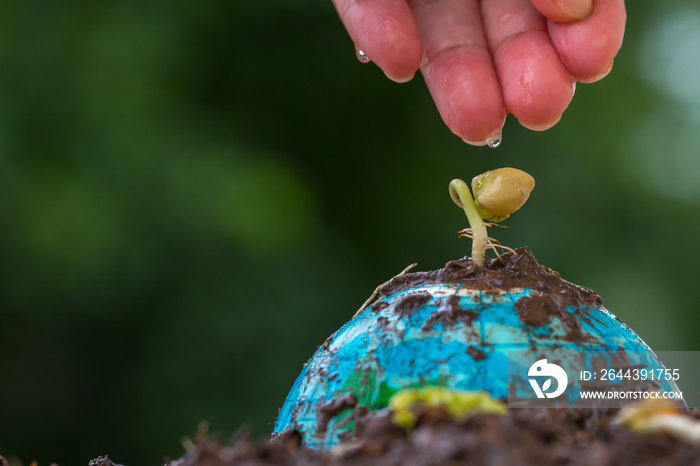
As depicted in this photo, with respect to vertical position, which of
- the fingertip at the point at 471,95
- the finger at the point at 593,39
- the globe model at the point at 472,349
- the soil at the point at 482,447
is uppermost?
the finger at the point at 593,39

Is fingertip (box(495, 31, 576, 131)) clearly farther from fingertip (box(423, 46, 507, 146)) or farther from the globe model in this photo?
the globe model

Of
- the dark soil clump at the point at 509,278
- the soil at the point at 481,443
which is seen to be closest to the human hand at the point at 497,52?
the dark soil clump at the point at 509,278

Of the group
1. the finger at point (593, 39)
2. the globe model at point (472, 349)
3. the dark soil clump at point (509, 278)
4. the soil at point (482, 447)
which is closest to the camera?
the soil at point (482, 447)

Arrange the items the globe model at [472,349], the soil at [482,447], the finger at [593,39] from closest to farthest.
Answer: the soil at [482,447] < the globe model at [472,349] < the finger at [593,39]

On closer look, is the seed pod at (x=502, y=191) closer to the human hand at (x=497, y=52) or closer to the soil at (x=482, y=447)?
the human hand at (x=497, y=52)

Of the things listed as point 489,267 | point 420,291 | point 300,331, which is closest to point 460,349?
point 420,291

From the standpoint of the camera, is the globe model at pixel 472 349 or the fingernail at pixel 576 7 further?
the fingernail at pixel 576 7

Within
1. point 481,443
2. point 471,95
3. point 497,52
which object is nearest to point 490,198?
point 471,95

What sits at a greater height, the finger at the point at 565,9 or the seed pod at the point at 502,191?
the finger at the point at 565,9
